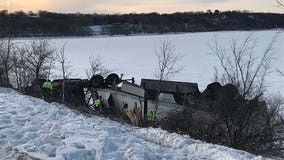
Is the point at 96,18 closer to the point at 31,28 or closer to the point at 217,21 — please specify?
the point at 217,21

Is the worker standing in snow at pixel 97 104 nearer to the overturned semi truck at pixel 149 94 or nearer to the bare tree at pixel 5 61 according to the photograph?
the overturned semi truck at pixel 149 94

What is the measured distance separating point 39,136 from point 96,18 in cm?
14296

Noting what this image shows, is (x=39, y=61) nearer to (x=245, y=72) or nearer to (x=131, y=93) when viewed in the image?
(x=245, y=72)

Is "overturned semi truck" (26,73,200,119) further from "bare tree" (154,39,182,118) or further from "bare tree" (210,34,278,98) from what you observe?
"bare tree" (210,34,278,98)

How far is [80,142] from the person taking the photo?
7379 mm

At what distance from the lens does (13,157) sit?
696 cm

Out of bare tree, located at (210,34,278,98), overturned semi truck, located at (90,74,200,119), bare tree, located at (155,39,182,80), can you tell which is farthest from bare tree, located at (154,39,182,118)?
bare tree, located at (210,34,278,98)

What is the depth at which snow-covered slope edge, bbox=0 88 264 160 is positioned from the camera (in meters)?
6.97

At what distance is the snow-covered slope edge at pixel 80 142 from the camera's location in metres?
6.97

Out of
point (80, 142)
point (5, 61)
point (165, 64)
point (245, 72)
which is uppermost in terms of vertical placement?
point (80, 142)

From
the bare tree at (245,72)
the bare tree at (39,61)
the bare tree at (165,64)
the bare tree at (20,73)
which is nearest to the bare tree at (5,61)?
the bare tree at (20,73)

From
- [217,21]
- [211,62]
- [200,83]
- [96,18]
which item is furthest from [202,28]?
[200,83]

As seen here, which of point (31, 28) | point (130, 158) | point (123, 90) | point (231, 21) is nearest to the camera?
point (130, 158)

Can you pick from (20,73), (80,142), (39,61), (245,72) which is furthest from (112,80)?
(80,142)
